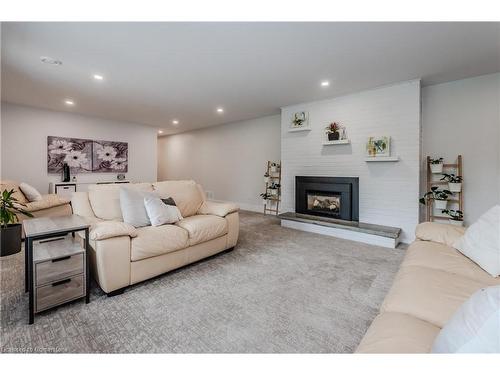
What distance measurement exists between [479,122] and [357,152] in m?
1.57

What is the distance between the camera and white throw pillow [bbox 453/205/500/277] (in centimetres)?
147

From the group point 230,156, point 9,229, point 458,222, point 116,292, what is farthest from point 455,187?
point 9,229

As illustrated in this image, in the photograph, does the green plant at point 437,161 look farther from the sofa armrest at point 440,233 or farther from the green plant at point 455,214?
the sofa armrest at point 440,233

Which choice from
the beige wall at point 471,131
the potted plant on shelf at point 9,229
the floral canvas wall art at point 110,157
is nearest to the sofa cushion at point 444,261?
the beige wall at point 471,131

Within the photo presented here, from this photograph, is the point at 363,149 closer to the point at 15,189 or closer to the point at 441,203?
the point at 441,203

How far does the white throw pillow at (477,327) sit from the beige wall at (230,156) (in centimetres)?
489

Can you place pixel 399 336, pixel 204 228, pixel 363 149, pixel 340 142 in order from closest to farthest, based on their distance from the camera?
1. pixel 399 336
2. pixel 204 228
3. pixel 363 149
4. pixel 340 142

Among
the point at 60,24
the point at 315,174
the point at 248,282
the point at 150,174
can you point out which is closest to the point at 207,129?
the point at 150,174

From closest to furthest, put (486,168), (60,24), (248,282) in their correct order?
(60,24), (248,282), (486,168)

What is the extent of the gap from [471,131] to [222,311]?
4055 mm

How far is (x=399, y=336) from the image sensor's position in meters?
0.90

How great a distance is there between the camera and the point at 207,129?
6.97m

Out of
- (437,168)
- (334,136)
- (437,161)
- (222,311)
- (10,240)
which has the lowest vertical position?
(222,311)

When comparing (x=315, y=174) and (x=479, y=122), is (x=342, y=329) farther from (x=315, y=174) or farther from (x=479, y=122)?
(x=479, y=122)
